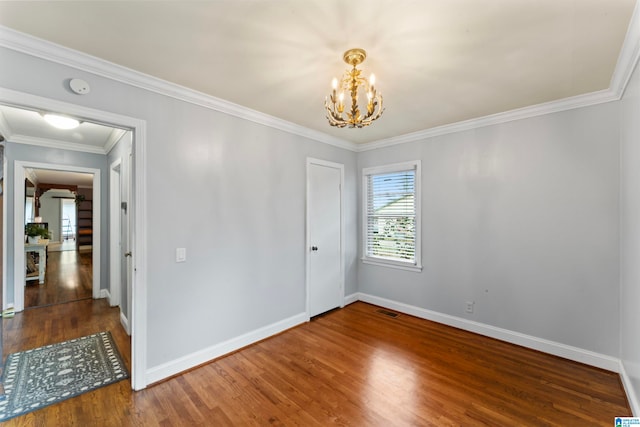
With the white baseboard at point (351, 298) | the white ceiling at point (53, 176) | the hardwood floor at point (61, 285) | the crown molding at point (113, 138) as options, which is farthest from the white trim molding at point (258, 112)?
the white ceiling at point (53, 176)

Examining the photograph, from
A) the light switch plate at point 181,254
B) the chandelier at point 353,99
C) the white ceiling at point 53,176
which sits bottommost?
the light switch plate at point 181,254

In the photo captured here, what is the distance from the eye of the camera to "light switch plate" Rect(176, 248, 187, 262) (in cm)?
250

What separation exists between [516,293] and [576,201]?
1127 mm

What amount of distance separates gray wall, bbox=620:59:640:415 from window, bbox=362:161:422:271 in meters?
1.92

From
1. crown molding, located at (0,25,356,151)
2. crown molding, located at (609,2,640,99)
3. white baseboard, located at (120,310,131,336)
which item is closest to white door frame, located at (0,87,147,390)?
crown molding, located at (0,25,356,151)

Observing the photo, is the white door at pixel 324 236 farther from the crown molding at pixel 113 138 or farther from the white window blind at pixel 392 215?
the crown molding at pixel 113 138

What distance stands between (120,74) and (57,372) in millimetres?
2700

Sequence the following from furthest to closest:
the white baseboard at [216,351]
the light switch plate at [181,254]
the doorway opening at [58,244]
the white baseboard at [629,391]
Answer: the doorway opening at [58,244]
the light switch plate at [181,254]
the white baseboard at [216,351]
the white baseboard at [629,391]

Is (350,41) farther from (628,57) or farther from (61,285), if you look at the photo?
(61,285)

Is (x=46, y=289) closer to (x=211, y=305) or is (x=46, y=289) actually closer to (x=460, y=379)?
(x=211, y=305)

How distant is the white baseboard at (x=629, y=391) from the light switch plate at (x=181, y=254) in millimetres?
3602

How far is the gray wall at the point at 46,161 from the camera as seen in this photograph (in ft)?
12.6

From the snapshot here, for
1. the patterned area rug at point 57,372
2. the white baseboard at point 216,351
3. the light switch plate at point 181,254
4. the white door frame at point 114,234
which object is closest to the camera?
the patterned area rug at point 57,372

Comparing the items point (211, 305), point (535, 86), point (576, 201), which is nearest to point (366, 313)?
point (211, 305)
